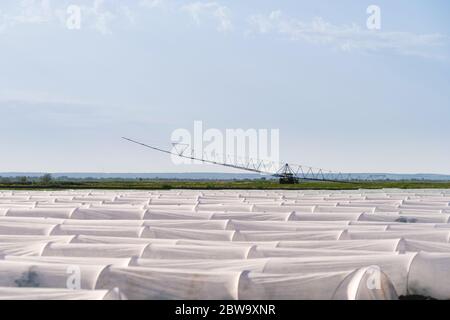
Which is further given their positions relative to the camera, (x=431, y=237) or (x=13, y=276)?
(x=431, y=237)

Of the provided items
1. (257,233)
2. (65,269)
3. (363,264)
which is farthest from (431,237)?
(65,269)

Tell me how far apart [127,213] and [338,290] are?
16.1 m

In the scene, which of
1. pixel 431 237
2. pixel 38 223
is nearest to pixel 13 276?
pixel 38 223

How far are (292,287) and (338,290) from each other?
754mm

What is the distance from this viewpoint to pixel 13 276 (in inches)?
464

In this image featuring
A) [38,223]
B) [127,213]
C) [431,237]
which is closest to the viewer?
[431,237]

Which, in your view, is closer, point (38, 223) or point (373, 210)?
point (38, 223)

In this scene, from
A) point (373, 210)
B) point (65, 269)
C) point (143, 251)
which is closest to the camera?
point (65, 269)

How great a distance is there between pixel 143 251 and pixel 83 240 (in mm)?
2929

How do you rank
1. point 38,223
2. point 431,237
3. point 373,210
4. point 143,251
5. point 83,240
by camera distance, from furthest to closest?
point 373,210 → point 38,223 → point 431,237 → point 83,240 → point 143,251

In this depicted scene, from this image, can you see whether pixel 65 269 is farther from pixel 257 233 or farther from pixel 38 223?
pixel 38 223

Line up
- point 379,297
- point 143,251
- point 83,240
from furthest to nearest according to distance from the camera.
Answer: point 83,240, point 143,251, point 379,297
